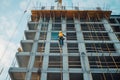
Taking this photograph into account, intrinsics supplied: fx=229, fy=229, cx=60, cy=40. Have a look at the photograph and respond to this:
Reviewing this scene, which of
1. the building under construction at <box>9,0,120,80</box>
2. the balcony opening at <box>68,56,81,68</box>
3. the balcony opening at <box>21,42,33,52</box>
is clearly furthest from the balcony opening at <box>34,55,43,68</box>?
the balcony opening at <box>68,56,81,68</box>

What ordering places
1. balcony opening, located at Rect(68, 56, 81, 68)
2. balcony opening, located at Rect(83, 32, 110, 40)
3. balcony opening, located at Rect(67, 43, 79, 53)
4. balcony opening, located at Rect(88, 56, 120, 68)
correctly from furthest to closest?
balcony opening, located at Rect(83, 32, 110, 40) < balcony opening, located at Rect(67, 43, 79, 53) < balcony opening, located at Rect(68, 56, 81, 68) < balcony opening, located at Rect(88, 56, 120, 68)

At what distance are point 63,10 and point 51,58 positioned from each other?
9.59m

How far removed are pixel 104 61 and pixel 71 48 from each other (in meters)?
3.83

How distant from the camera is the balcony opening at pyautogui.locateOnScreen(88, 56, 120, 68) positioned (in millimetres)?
22594

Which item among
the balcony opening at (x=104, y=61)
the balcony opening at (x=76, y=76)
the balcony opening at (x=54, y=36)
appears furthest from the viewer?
the balcony opening at (x=54, y=36)

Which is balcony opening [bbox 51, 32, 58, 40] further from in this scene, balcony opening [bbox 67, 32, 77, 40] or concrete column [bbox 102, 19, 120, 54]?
concrete column [bbox 102, 19, 120, 54]

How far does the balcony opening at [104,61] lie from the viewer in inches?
890

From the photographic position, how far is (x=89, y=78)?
1970cm

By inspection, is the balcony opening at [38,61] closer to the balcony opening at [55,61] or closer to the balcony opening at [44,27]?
the balcony opening at [55,61]

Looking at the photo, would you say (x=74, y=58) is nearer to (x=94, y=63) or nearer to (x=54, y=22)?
(x=94, y=63)

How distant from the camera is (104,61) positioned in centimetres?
2295

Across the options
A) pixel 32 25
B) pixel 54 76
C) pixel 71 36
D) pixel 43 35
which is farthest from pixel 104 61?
pixel 32 25

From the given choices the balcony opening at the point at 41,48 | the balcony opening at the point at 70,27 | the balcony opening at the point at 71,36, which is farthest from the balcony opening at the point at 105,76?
the balcony opening at the point at 70,27

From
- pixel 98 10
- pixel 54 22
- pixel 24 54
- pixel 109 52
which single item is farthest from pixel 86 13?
pixel 24 54
